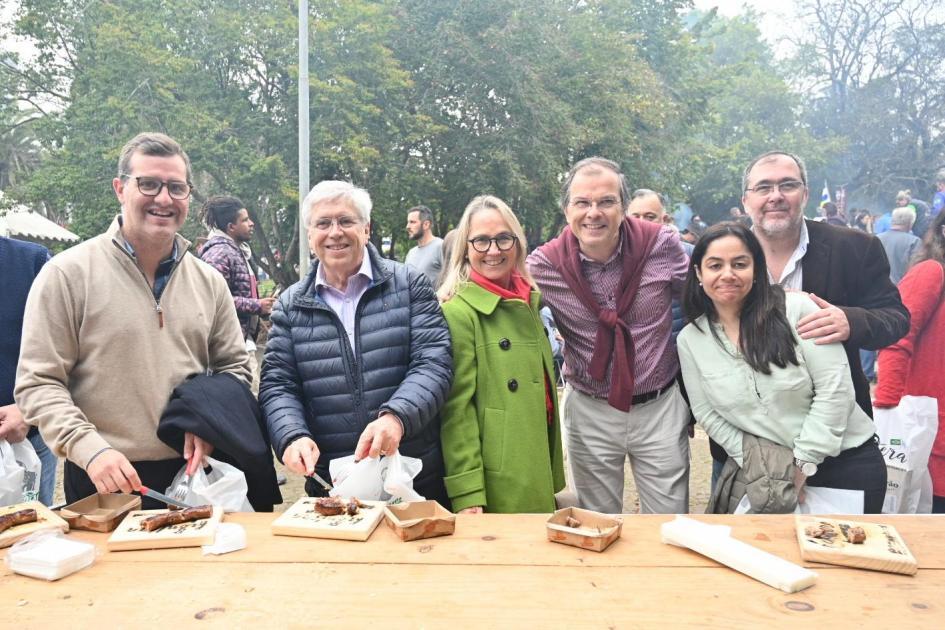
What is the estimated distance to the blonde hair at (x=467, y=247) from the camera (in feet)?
8.79

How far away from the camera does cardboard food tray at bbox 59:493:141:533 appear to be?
2000mm

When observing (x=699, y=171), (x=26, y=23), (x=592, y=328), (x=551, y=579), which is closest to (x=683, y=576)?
(x=551, y=579)

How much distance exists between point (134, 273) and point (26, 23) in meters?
13.9

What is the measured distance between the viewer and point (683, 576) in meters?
1.69

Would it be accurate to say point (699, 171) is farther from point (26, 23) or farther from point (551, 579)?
point (551, 579)

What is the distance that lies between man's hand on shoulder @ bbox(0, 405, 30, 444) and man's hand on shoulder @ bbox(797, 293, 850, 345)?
2.79 meters

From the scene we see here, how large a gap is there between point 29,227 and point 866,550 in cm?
1610

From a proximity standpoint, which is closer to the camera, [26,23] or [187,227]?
[26,23]

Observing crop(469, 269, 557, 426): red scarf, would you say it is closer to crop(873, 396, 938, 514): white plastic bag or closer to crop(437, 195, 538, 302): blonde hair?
crop(437, 195, 538, 302): blonde hair

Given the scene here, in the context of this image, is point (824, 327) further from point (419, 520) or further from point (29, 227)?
point (29, 227)

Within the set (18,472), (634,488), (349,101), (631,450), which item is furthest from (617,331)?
(349,101)

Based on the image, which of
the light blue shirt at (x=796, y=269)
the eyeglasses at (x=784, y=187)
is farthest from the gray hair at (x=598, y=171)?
the light blue shirt at (x=796, y=269)

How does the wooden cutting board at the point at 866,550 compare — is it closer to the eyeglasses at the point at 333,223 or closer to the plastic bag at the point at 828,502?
the plastic bag at the point at 828,502

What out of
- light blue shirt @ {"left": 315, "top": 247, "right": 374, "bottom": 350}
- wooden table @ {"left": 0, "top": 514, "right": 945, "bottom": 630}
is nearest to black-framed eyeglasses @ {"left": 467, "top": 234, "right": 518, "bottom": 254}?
light blue shirt @ {"left": 315, "top": 247, "right": 374, "bottom": 350}
